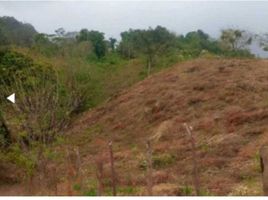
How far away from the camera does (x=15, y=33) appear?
92.6 feet

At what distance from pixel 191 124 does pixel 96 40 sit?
1705 centimetres

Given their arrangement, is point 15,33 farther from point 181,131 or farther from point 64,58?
point 181,131

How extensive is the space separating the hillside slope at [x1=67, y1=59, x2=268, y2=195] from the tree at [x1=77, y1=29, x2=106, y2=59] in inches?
341

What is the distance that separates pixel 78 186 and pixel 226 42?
2004cm

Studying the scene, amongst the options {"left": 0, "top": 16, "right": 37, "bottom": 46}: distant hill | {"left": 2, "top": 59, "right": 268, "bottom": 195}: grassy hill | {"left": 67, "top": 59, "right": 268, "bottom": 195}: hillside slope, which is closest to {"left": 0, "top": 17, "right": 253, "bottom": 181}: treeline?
{"left": 0, "top": 16, "right": 37, "bottom": 46}: distant hill

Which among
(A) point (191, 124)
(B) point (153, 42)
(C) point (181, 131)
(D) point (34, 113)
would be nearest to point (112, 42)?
(B) point (153, 42)

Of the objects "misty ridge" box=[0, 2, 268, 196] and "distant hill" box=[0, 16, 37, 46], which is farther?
"distant hill" box=[0, 16, 37, 46]

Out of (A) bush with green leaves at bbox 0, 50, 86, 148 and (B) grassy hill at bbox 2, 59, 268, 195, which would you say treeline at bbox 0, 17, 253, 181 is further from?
(B) grassy hill at bbox 2, 59, 268, 195

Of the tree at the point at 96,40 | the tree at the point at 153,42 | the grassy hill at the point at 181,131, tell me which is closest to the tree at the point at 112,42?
the tree at the point at 96,40

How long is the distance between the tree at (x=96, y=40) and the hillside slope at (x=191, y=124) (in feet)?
28.4

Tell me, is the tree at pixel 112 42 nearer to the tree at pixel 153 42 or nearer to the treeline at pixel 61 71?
the treeline at pixel 61 71

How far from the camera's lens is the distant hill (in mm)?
21255

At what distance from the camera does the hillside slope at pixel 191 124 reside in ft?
34.0

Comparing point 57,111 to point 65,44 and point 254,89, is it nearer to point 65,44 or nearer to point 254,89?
point 254,89
